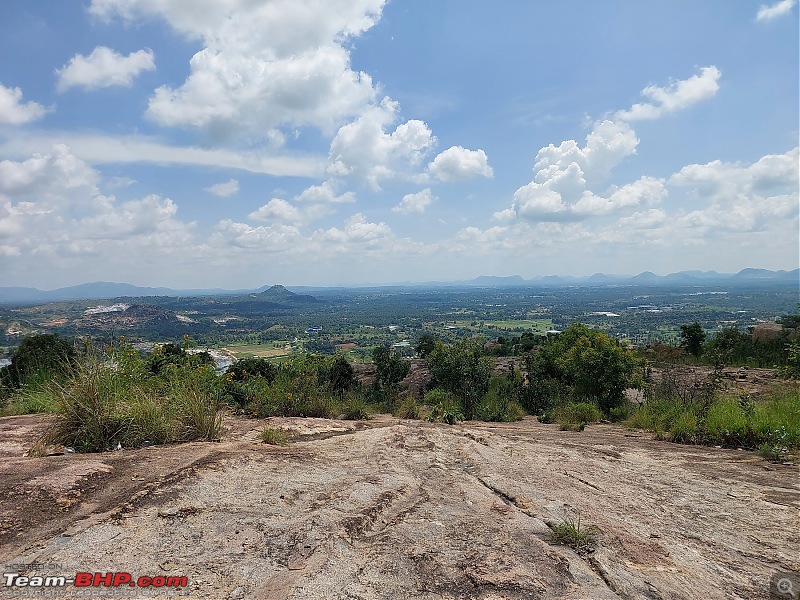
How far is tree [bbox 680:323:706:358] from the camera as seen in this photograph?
23.6 metres

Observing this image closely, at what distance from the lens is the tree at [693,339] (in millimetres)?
23609

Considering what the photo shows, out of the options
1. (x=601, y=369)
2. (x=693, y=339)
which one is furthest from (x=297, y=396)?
(x=693, y=339)

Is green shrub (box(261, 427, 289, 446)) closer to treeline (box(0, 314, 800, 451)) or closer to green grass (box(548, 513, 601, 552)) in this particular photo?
treeline (box(0, 314, 800, 451))

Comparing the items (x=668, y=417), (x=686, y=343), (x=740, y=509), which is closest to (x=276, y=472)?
(x=740, y=509)

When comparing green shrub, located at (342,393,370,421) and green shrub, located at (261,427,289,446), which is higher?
green shrub, located at (261,427,289,446)

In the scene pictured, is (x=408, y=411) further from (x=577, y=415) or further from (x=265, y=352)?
(x=265, y=352)

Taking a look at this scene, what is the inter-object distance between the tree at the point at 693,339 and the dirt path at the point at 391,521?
69.6 ft

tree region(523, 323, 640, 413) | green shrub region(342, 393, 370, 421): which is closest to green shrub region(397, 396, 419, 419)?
green shrub region(342, 393, 370, 421)

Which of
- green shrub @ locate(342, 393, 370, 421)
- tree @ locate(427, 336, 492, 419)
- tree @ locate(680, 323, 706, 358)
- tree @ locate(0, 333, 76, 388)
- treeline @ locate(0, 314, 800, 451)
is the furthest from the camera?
tree @ locate(680, 323, 706, 358)

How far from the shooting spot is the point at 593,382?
44.3 ft

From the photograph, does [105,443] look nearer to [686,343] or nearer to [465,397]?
[465,397]

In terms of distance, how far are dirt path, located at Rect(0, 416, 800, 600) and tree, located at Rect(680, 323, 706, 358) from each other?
21222mm

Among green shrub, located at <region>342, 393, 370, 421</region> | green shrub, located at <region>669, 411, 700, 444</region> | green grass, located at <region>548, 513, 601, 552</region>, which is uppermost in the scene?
green grass, located at <region>548, 513, 601, 552</region>

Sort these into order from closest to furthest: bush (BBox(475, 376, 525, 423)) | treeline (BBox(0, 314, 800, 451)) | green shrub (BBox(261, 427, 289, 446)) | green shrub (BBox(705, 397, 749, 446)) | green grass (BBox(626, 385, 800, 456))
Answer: treeline (BBox(0, 314, 800, 451))
green shrub (BBox(261, 427, 289, 446))
green grass (BBox(626, 385, 800, 456))
green shrub (BBox(705, 397, 749, 446))
bush (BBox(475, 376, 525, 423))
